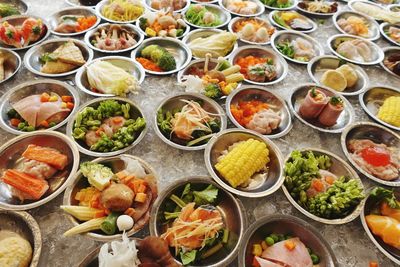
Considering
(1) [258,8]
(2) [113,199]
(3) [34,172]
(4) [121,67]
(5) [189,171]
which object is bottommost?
(5) [189,171]

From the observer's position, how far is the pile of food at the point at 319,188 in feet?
11.3

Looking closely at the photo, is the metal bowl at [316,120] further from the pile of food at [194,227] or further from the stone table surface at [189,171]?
the pile of food at [194,227]

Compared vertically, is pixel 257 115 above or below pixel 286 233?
above

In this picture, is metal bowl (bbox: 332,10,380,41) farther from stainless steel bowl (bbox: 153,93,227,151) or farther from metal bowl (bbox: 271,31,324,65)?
stainless steel bowl (bbox: 153,93,227,151)

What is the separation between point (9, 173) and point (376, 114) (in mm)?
5355

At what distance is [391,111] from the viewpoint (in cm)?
479

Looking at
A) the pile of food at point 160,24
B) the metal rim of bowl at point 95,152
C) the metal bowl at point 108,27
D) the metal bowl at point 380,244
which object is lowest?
the metal bowl at point 380,244

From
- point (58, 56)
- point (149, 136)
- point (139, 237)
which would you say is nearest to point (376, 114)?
point (149, 136)

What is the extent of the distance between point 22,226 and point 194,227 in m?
1.77

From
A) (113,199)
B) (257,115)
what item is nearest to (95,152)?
(113,199)

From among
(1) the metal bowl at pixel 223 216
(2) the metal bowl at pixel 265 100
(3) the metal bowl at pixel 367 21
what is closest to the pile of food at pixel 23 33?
(2) the metal bowl at pixel 265 100

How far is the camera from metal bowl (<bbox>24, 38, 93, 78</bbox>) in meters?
4.91

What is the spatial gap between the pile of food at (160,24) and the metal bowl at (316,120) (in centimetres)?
259

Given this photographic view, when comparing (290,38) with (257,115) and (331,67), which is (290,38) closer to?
(331,67)
